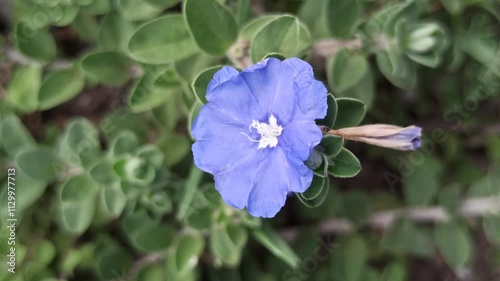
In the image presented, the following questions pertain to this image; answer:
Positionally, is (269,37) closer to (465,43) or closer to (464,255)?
(465,43)

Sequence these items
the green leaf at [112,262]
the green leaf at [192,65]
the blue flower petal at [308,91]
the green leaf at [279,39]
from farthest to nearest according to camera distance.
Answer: the green leaf at [112,262], the green leaf at [192,65], the green leaf at [279,39], the blue flower petal at [308,91]

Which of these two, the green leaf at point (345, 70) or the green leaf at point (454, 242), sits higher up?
the green leaf at point (345, 70)

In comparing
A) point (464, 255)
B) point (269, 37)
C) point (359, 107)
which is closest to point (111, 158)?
point (269, 37)

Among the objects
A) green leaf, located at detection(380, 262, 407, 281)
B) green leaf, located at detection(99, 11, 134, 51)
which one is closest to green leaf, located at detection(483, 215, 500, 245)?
green leaf, located at detection(380, 262, 407, 281)

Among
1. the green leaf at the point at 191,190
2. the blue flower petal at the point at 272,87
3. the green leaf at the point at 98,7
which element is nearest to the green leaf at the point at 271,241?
the green leaf at the point at 191,190

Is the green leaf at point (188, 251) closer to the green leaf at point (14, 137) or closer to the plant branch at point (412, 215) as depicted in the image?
the plant branch at point (412, 215)

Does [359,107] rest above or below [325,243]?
above
